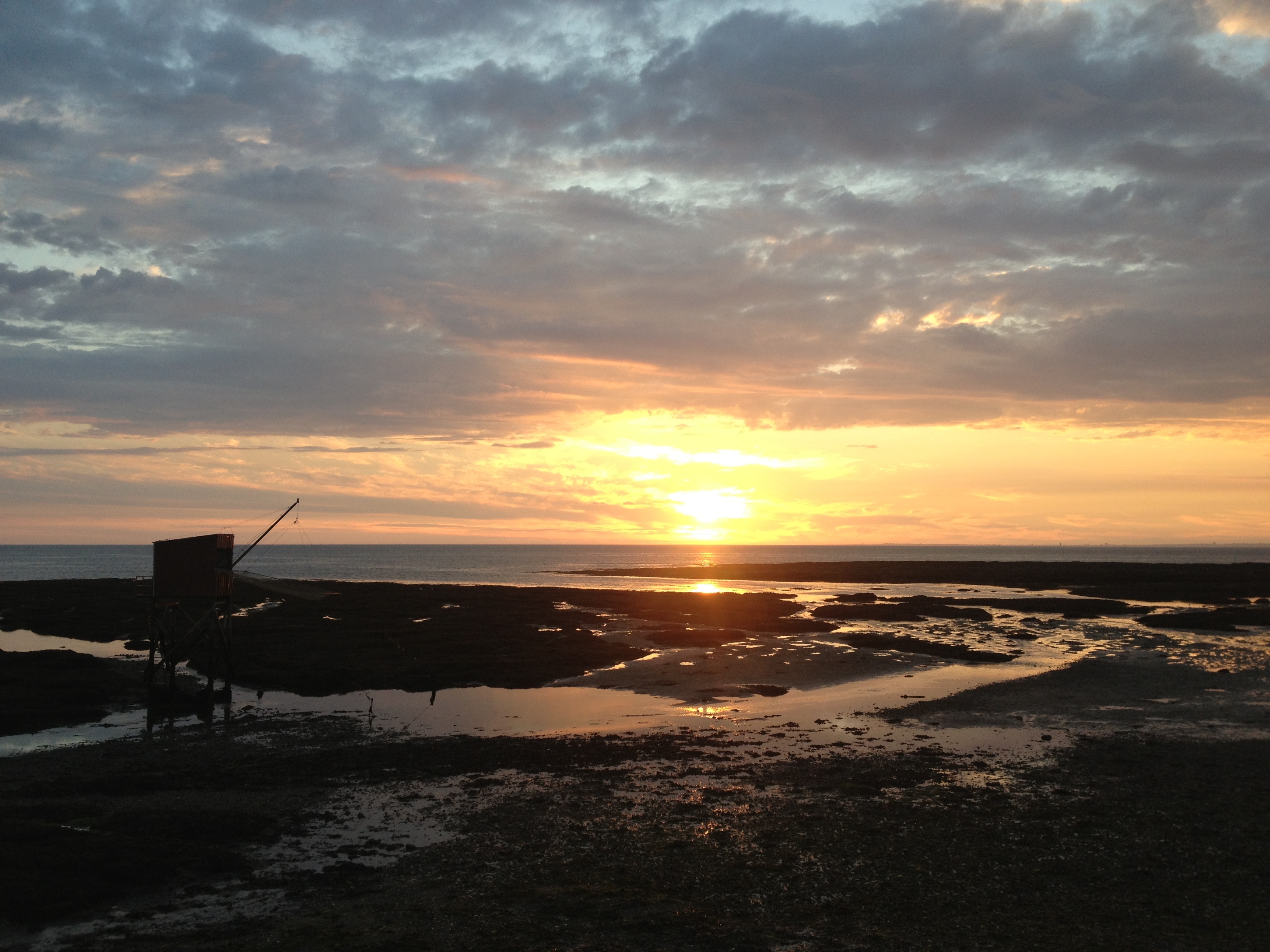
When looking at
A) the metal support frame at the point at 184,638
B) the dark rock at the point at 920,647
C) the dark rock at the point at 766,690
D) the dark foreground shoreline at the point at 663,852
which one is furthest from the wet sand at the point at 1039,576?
the metal support frame at the point at 184,638

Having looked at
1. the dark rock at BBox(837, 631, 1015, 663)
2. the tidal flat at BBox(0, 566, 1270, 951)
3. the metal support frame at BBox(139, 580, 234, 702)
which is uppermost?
the metal support frame at BBox(139, 580, 234, 702)

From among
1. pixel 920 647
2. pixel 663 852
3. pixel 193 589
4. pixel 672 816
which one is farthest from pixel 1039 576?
pixel 663 852

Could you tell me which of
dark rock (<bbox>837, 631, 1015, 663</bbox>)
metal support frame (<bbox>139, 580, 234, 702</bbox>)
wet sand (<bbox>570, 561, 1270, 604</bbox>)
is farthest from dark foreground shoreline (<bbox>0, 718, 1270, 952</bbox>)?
wet sand (<bbox>570, 561, 1270, 604</bbox>)

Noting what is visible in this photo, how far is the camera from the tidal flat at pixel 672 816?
41.1 feet

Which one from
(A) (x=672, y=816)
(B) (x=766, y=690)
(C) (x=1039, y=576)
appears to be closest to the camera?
(A) (x=672, y=816)

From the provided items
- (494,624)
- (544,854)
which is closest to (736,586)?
(494,624)

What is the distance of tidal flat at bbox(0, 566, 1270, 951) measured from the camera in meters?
12.5

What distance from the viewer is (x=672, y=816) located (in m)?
17.5

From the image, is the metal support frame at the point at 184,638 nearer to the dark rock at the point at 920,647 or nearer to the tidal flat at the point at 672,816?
the tidal flat at the point at 672,816

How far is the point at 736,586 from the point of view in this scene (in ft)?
383

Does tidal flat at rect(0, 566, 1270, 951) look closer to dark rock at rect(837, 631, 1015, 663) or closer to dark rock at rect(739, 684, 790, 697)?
dark rock at rect(739, 684, 790, 697)

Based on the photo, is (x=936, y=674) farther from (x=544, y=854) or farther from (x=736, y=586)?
(x=736, y=586)

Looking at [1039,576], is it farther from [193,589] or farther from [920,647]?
[193,589]

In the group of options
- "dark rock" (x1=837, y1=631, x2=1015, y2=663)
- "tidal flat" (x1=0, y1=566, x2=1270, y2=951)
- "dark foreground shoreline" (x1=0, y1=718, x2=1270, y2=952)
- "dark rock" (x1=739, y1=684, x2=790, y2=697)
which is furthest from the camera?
"dark rock" (x1=837, y1=631, x2=1015, y2=663)
